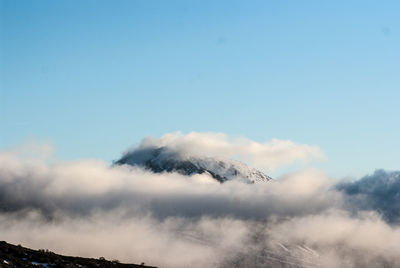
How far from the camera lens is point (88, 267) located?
61.7m

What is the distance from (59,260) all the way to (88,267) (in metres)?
3.32

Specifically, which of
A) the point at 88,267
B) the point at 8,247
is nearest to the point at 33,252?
the point at 8,247

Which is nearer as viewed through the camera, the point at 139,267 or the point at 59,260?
the point at 59,260

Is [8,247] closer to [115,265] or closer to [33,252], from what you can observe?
[33,252]

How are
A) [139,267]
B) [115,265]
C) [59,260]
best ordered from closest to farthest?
1. [59,260]
2. [115,265]
3. [139,267]

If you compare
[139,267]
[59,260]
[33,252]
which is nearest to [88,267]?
[59,260]

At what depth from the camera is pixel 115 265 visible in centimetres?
6700

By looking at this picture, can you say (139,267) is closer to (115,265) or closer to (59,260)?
(115,265)

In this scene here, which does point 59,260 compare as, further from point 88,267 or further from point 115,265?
point 115,265

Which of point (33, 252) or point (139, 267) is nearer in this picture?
point (33, 252)

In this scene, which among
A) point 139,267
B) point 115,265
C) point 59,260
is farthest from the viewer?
point 139,267

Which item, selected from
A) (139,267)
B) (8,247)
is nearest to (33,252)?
(8,247)

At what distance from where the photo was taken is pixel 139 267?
238ft

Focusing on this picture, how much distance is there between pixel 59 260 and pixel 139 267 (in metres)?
14.1
